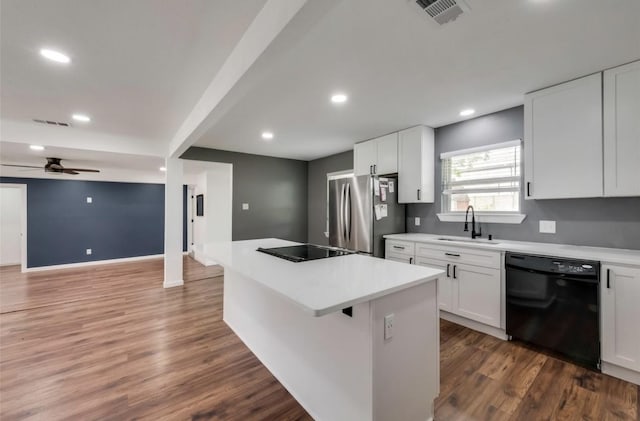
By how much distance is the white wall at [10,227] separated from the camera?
625 centimetres

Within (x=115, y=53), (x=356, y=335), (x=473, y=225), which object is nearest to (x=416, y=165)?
(x=473, y=225)

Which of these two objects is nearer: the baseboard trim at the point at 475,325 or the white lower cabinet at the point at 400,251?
the baseboard trim at the point at 475,325

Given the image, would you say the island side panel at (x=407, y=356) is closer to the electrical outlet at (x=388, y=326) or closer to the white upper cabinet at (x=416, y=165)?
the electrical outlet at (x=388, y=326)

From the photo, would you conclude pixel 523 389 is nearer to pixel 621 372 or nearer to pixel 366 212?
pixel 621 372

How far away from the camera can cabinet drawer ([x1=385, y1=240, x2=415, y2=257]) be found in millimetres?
3266

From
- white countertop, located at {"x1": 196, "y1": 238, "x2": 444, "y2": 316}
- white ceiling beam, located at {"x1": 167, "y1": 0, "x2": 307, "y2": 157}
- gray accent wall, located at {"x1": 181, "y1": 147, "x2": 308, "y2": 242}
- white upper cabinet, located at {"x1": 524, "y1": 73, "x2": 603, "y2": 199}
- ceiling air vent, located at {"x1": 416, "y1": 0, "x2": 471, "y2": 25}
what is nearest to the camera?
white countertop, located at {"x1": 196, "y1": 238, "x2": 444, "y2": 316}

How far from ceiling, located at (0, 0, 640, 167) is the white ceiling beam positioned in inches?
1.5

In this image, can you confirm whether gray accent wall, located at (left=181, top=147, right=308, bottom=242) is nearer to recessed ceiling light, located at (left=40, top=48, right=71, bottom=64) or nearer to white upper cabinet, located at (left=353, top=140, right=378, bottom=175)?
white upper cabinet, located at (left=353, top=140, right=378, bottom=175)

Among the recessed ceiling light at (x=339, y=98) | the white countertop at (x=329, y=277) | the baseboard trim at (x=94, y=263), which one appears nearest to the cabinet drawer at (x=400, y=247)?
the white countertop at (x=329, y=277)

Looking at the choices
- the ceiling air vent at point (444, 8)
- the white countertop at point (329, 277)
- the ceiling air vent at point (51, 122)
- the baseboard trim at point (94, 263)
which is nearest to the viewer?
the white countertop at point (329, 277)

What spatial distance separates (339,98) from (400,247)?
1.97 m

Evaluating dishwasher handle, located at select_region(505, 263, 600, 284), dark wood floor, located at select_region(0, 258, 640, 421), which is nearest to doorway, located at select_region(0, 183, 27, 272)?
dark wood floor, located at select_region(0, 258, 640, 421)

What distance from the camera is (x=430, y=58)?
197cm

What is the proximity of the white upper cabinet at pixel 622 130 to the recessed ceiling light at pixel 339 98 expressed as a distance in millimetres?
2134
